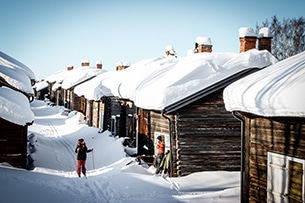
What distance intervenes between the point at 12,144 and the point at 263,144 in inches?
417

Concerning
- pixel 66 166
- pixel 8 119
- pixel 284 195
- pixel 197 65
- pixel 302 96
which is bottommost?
pixel 66 166

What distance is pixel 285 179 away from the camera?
7.75m

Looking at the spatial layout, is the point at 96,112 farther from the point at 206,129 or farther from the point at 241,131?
the point at 241,131

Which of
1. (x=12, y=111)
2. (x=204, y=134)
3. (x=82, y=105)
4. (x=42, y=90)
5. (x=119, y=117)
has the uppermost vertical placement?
(x=42, y=90)

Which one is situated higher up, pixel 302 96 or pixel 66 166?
pixel 302 96

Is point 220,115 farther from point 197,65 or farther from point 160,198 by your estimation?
point 160,198

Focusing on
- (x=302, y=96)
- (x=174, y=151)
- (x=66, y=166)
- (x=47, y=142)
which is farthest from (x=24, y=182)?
(x=47, y=142)

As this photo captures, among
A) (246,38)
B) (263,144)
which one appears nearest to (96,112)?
(246,38)

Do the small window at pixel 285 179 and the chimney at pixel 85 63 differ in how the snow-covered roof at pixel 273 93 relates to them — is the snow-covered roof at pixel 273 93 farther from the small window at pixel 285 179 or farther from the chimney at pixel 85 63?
the chimney at pixel 85 63

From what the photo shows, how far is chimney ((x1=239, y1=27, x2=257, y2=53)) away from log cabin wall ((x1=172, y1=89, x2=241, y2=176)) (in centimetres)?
242

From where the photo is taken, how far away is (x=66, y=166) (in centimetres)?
1688

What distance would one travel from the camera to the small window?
24.2 ft

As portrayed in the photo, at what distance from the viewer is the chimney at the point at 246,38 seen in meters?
13.1

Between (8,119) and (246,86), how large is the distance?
9.82 metres
